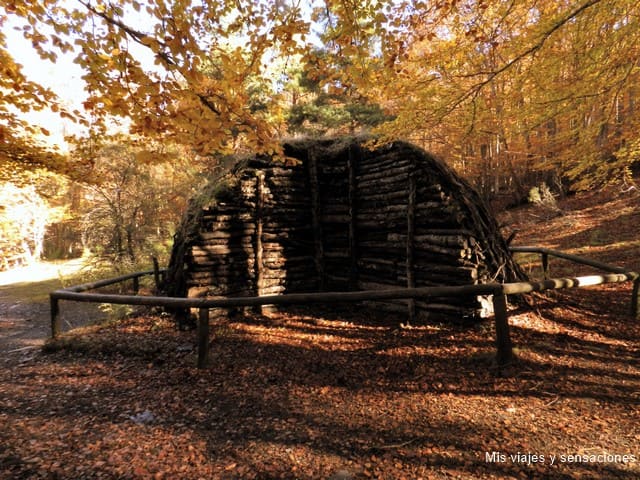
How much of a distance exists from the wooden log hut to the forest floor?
1.12 metres

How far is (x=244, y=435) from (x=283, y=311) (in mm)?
4442

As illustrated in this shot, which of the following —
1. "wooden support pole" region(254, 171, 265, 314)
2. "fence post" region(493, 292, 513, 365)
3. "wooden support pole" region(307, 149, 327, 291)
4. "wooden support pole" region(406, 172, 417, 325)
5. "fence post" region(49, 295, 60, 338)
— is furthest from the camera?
"wooden support pole" region(307, 149, 327, 291)

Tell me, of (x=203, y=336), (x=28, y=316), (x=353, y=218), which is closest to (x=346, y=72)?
(x=353, y=218)

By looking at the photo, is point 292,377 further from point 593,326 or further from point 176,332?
point 593,326

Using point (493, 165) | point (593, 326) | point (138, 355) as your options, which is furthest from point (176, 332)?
point (493, 165)

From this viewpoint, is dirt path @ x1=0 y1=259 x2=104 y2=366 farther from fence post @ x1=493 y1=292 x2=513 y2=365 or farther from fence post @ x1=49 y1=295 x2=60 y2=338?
fence post @ x1=493 y1=292 x2=513 y2=365

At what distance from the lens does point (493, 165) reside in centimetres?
1977

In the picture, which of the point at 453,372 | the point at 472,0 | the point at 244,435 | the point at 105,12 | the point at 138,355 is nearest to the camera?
the point at 244,435

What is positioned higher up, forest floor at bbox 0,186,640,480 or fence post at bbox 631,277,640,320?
fence post at bbox 631,277,640,320

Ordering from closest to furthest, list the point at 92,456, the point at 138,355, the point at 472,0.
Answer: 1. the point at 92,456
2. the point at 138,355
3. the point at 472,0

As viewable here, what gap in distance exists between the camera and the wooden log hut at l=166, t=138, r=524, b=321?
6070 mm

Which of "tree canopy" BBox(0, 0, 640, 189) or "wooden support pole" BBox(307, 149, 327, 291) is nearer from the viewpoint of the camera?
"tree canopy" BBox(0, 0, 640, 189)

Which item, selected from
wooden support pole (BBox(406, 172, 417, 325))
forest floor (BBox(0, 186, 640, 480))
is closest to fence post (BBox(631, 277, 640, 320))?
forest floor (BBox(0, 186, 640, 480))

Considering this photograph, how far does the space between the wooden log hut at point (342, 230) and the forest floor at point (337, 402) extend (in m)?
1.12
